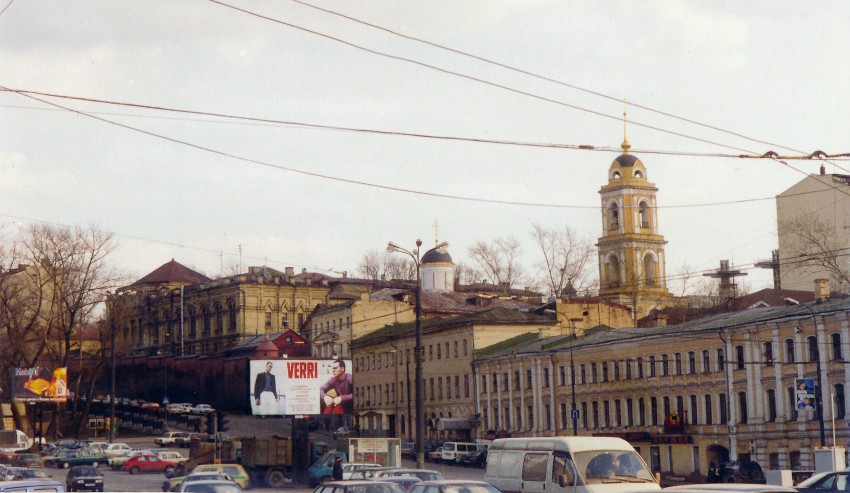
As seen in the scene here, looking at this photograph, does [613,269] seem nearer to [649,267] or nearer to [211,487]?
[649,267]

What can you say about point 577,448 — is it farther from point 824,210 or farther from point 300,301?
point 300,301

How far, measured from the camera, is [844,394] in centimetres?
5225

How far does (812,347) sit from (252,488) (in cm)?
2484

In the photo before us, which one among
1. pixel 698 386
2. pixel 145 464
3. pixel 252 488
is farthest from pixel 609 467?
pixel 145 464

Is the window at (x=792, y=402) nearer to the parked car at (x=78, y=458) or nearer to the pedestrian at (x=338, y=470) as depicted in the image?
the pedestrian at (x=338, y=470)

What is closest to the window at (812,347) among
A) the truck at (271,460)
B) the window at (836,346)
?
the window at (836,346)

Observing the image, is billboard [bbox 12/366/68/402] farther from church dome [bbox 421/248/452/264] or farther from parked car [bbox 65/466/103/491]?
church dome [bbox 421/248/452/264]

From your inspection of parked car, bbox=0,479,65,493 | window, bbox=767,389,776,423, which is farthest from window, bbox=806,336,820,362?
parked car, bbox=0,479,65,493

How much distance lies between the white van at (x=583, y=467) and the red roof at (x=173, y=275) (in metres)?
122

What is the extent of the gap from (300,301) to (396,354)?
40832mm

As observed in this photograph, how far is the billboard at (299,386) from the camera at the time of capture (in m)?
51.0

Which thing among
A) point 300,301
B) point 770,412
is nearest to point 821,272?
point 770,412

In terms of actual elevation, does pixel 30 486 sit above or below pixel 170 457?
above

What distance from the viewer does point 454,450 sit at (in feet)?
223
